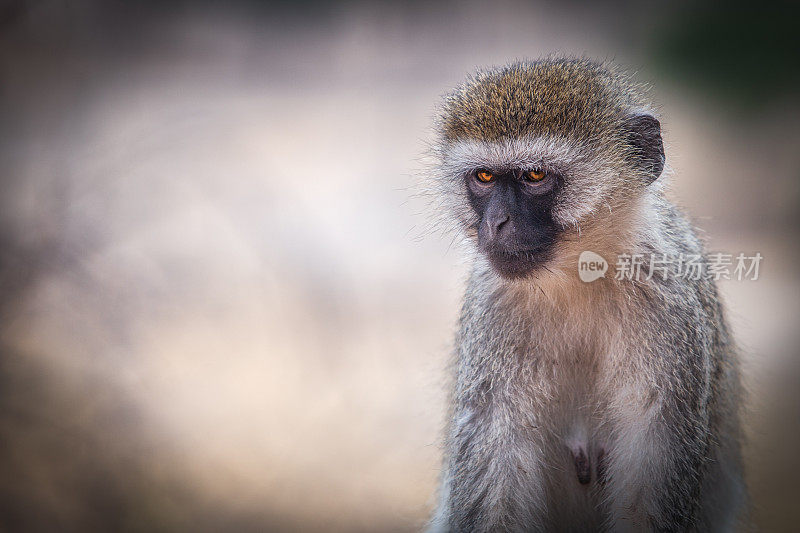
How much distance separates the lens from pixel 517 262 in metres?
2.00

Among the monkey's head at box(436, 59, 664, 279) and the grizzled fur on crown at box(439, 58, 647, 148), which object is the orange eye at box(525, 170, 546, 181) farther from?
the grizzled fur on crown at box(439, 58, 647, 148)

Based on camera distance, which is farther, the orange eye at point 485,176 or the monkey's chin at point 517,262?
the orange eye at point 485,176

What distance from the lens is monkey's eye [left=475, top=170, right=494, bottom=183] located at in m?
2.10

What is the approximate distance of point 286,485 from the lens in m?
3.51

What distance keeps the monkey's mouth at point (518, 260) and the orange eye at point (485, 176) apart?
0.23 metres

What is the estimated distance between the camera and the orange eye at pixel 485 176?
2.10 meters

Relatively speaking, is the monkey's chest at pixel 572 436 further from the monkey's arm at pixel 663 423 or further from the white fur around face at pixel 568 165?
the white fur around face at pixel 568 165

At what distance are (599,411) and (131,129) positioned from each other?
3.08 meters

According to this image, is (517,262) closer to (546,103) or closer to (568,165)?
(568,165)

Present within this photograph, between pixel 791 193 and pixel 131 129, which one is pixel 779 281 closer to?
pixel 791 193

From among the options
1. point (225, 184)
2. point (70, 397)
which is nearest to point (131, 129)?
point (225, 184)

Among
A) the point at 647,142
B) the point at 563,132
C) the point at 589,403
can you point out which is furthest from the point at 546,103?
the point at 589,403

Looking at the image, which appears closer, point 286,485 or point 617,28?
point 286,485

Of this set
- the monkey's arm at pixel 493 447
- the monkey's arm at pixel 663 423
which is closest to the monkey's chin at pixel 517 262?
the monkey's arm at pixel 493 447
